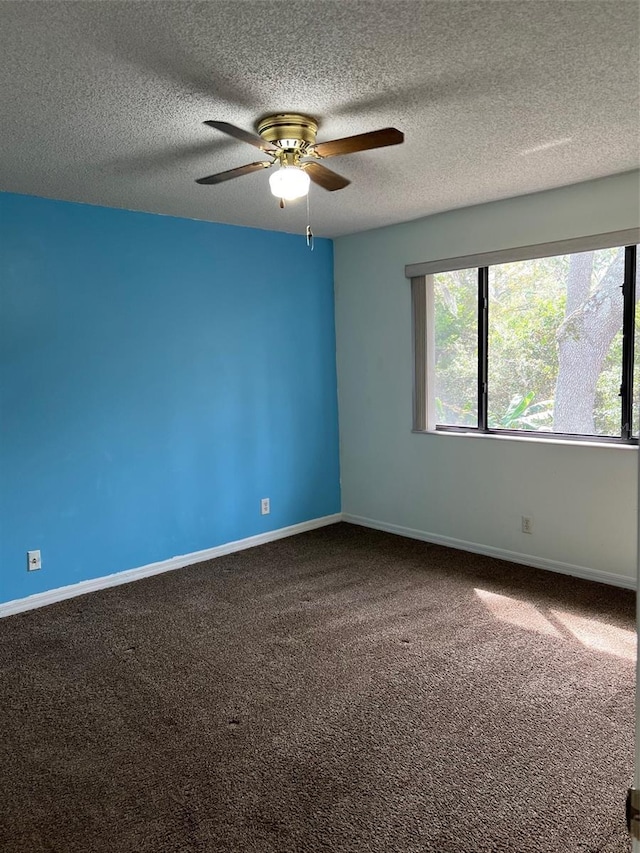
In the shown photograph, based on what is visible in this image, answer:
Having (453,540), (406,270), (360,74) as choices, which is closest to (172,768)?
(360,74)

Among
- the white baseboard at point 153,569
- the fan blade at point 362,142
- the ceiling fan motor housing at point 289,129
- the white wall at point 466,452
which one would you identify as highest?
the ceiling fan motor housing at point 289,129

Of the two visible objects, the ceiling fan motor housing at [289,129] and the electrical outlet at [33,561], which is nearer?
the ceiling fan motor housing at [289,129]

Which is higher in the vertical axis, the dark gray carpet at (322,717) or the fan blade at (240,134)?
the fan blade at (240,134)

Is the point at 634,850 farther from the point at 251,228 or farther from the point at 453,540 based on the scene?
the point at 251,228

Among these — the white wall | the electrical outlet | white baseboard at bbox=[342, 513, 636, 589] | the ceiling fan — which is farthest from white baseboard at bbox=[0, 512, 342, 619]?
the ceiling fan

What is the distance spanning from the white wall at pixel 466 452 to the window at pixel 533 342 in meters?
0.14

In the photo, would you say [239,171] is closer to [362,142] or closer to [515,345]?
[362,142]

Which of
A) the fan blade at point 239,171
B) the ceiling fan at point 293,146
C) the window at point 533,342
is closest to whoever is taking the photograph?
the ceiling fan at point 293,146

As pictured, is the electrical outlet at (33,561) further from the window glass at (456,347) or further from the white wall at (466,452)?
the window glass at (456,347)

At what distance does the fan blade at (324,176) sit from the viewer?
276 cm

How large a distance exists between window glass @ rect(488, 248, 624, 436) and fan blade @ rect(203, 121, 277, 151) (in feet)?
7.55

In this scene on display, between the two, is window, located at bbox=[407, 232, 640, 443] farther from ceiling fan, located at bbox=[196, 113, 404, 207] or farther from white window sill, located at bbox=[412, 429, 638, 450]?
ceiling fan, located at bbox=[196, 113, 404, 207]

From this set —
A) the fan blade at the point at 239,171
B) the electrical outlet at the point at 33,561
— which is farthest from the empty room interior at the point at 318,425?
the fan blade at the point at 239,171

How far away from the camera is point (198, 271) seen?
4.48 meters
